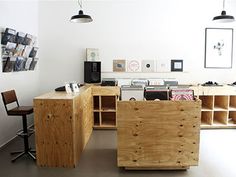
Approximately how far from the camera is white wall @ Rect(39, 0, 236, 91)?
5250mm

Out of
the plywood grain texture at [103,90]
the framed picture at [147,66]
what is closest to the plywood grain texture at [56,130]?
the plywood grain texture at [103,90]

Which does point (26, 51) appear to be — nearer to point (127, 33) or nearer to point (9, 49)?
point (9, 49)

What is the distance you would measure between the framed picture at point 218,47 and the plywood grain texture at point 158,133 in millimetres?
2884

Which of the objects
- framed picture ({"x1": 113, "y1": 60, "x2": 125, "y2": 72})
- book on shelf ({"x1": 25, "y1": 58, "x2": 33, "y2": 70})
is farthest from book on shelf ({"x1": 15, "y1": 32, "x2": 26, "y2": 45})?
framed picture ({"x1": 113, "y1": 60, "x2": 125, "y2": 72})

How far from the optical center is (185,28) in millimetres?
5301

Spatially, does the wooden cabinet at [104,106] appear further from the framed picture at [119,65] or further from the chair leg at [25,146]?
the chair leg at [25,146]

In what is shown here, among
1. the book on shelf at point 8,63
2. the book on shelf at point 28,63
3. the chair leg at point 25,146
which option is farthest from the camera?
the book on shelf at point 28,63

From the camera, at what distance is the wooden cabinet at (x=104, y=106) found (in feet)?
15.8

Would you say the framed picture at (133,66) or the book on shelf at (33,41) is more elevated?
the book on shelf at (33,41)

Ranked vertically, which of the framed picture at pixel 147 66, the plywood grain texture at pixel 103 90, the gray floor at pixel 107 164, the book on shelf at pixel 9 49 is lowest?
the gray floor at pixel 107 164

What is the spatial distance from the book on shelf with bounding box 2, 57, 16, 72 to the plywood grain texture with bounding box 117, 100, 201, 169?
2089 mm

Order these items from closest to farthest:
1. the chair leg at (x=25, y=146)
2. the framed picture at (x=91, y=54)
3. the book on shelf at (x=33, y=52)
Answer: the chair leg at (x=25, y=146) < the book on shelf at (x=33, y=52) < the framed picture at (x=91, y=54)

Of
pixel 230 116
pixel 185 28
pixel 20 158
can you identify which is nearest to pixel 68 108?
pixel 20 158

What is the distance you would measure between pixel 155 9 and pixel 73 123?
11.4ft
